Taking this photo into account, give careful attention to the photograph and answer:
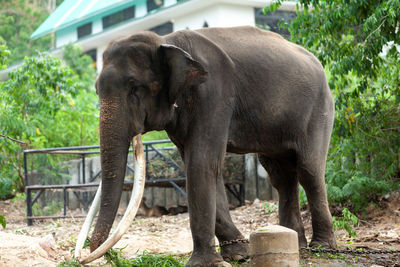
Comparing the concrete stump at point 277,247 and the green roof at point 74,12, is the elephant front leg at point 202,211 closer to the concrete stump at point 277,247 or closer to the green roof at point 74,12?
the concrete stump at point 277,247

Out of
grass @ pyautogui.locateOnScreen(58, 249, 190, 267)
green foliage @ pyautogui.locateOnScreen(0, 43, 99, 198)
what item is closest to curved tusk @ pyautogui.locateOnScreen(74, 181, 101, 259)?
grass @ pyautogui.locateOnScreen(58, 249, 190, 267)

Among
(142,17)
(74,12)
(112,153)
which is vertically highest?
(74,12)

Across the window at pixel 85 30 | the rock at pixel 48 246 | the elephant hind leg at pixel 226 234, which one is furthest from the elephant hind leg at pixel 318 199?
the window at pixel 85 30

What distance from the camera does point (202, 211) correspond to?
184 inches

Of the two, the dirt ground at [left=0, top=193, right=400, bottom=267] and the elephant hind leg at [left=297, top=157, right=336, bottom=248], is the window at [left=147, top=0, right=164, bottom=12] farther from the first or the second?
the elephant hind leg at [left=297, top=157, right=336, bottom=248]

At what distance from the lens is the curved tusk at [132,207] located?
4.14 meters

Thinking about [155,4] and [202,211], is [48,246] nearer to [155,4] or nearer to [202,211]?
[202,211]

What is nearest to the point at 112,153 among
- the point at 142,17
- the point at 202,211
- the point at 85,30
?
the point at 202,211

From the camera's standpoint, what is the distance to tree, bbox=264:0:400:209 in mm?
8148

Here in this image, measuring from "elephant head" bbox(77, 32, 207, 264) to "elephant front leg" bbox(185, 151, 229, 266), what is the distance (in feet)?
1.52

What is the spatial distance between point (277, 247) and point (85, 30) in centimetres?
2727

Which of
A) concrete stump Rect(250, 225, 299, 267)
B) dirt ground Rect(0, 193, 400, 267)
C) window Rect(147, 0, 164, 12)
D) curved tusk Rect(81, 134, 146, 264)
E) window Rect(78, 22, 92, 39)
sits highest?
window Rect(147, 0, 164, 12)

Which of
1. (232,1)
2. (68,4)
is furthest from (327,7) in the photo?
(68,4)

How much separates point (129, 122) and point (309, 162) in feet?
6.08
